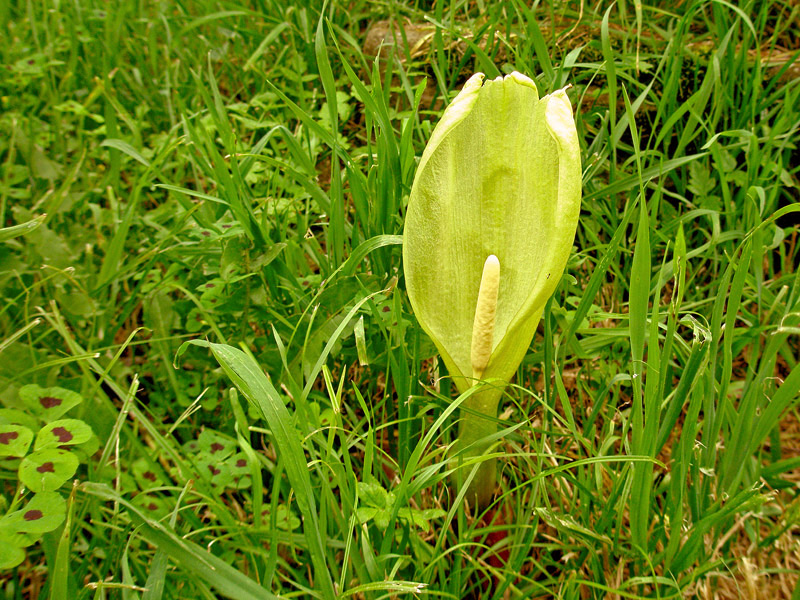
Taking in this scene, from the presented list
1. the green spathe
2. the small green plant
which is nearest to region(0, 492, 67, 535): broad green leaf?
the small green plant

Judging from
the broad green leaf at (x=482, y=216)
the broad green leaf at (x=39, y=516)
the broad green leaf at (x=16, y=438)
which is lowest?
the broad green leaf at (x=39, y=516)

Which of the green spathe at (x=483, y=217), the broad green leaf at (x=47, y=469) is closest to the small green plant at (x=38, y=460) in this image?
the broad green leaf at (x=47, y=469)

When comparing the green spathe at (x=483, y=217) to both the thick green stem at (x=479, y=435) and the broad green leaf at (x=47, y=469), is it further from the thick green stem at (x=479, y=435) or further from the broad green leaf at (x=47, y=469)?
the broad green leaf at (x=47, y=469)

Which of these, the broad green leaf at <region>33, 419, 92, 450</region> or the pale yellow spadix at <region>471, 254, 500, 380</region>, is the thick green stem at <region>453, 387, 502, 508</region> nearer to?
the pale yellow spadix at <region>471, 254, 500, 380</region>

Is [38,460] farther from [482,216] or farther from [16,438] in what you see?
[482,216]

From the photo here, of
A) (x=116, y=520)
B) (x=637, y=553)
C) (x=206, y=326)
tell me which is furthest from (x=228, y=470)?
(x=637, y=553)
